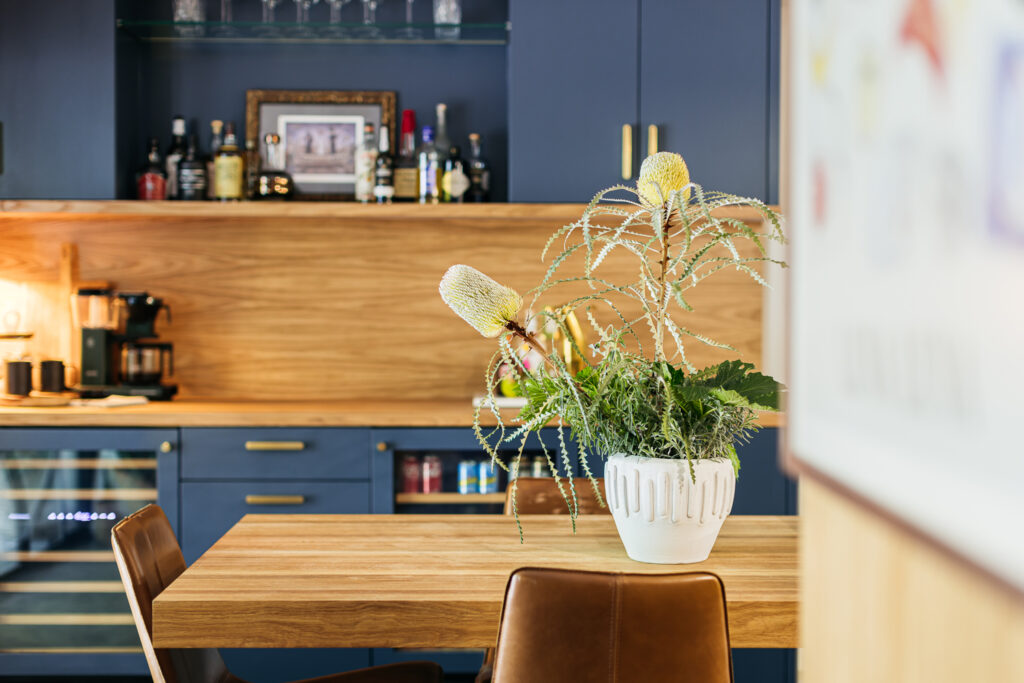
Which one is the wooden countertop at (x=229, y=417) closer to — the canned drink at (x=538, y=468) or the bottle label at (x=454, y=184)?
the canned drink at (x=538, y=468)

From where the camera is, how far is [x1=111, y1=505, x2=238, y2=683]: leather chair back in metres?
1.37

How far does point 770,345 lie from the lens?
3.24 meters

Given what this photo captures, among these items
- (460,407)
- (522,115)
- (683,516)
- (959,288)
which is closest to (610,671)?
(683,516)

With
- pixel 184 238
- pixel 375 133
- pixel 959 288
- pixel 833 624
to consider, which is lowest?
pixel 833 624

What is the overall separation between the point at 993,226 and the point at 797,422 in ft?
0.49

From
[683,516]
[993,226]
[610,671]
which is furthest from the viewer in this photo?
[683,516]

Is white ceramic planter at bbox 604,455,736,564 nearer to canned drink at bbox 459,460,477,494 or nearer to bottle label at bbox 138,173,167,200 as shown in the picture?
canned drink at bbox 459,460,477,494

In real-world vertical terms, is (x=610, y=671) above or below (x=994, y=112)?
below

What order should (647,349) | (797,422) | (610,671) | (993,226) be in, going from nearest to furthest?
(993,226) < (797,422) < (610,671) < (647,349)

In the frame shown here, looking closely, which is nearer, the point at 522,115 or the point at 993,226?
the point at 993,226

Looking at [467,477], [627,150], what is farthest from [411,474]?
[627,150]

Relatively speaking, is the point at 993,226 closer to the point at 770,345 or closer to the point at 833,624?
the point at 833,624

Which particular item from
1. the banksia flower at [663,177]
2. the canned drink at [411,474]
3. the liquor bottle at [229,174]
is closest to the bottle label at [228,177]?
the liquor bottle at [229,174]

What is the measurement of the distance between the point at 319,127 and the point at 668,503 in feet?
7.67
